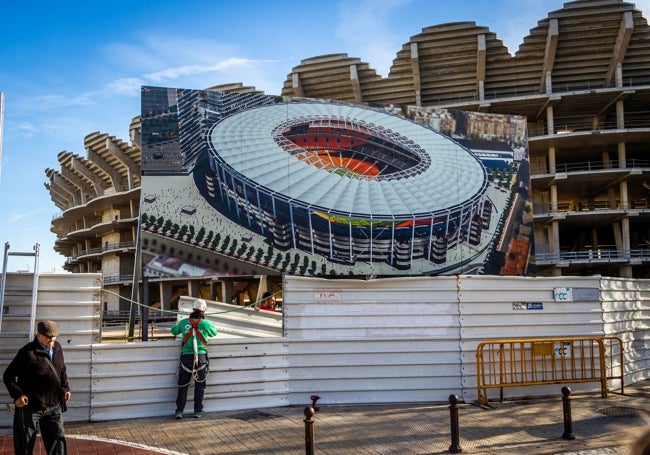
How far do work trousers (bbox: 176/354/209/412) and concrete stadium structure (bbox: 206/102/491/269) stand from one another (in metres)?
8.17

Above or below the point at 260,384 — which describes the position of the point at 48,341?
above

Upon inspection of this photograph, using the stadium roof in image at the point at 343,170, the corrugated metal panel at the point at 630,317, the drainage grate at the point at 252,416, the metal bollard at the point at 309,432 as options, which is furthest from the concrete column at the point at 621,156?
the metal bollard at the point at 309,432

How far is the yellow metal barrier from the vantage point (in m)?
9.80

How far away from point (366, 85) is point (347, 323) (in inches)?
1156

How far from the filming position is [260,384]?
30.4ft

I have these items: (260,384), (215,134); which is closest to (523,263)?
(215,134)

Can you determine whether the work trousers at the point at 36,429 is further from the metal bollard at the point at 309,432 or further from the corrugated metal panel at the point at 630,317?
the corrugated metal panel at the point at 630,317

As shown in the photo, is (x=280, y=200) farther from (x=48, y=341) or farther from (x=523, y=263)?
(x=48, y=341)

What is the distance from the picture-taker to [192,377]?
8.68 meters

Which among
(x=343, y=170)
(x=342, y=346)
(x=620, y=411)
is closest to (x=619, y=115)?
(x=343, y=170)

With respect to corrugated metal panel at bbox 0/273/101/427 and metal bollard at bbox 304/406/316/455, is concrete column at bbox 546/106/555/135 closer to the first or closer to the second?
corrugated metal panel at bbox 0/273/101/427

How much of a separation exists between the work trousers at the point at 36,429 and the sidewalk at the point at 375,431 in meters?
1.07

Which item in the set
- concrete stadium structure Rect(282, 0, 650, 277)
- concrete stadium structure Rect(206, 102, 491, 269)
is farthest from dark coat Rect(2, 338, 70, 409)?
concrete stadium structure Rect(282, 0, 650, 277)

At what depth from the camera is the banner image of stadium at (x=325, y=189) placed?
16.3 m
